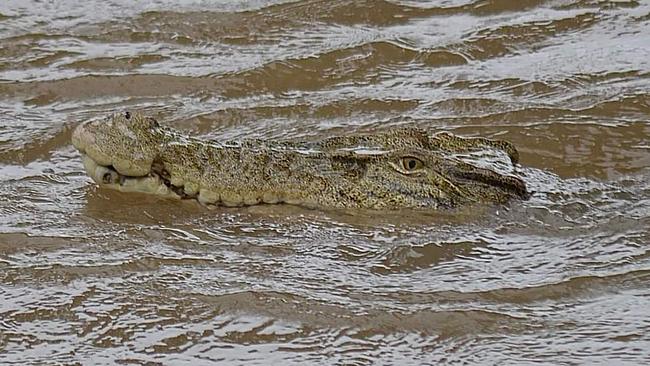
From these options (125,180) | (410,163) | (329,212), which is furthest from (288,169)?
(125,180)

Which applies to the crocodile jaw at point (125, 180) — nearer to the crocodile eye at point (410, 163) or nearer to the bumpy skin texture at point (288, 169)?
the bumpy skin texture at point (288, 169)

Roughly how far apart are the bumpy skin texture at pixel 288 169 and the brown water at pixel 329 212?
0.27 feet

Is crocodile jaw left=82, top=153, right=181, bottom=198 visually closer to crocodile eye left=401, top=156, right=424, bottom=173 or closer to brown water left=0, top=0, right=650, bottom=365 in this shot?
Result: brown water left=0, top=0, right=650, bottom=365

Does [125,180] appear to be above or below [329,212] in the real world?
above

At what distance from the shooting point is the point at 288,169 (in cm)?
601

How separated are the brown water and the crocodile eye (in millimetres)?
233

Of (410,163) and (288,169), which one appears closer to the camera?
(288,169)

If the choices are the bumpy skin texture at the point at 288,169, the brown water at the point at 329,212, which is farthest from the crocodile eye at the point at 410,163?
the brown water at the point at 329,212

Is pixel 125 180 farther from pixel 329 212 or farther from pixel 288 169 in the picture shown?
pixel 329 212

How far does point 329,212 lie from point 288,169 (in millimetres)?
260

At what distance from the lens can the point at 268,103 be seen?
7.80 m

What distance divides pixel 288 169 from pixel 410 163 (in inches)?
21.7

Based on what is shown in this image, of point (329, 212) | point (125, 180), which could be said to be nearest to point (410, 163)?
point (329, 212)

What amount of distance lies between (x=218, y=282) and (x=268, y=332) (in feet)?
1.62
